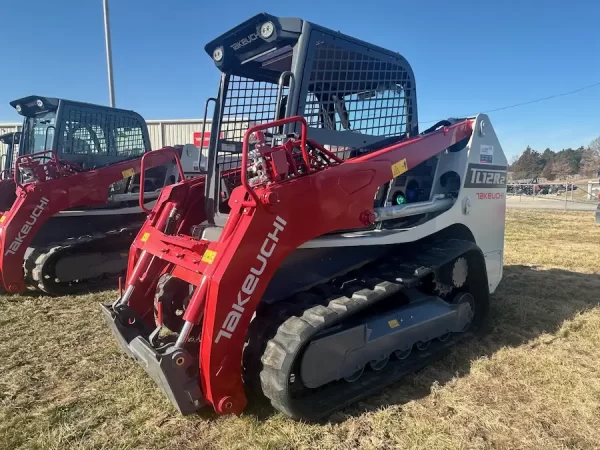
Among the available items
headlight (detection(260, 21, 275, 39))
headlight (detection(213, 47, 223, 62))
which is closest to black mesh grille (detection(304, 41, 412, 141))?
headlight (detection(260, 21, 275, 39))

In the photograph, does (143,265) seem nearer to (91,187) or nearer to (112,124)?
(91,187)

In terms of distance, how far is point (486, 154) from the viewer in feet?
15.0

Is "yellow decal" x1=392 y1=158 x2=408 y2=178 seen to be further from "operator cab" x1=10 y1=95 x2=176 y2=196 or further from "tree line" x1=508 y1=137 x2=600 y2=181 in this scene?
"tree line" x1=508 y1=137 x2=600 y2=181

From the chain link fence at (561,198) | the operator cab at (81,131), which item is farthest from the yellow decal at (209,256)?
the chain link fence at (561,198)

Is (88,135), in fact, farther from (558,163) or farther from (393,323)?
(558,163)

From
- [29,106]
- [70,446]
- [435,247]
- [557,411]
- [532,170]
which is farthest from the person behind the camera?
[532,170]

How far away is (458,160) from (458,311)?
4.57 ft

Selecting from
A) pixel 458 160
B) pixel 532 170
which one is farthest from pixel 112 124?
pixel 532 170

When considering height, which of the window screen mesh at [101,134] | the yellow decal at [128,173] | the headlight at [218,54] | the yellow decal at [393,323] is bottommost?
the yellow decal at [393,323]

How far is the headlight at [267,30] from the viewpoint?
321 cm

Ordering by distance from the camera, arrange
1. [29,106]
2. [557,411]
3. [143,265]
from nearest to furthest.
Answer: [557,411]
[143,265]
[29,106]

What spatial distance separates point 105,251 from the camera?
6773 mm

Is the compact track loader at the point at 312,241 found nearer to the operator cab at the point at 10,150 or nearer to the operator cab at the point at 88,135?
the operator cab at the point at 88,135

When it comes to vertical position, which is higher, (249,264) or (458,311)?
(249,264)
